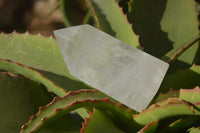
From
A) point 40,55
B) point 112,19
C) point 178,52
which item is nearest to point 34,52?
point 40,55

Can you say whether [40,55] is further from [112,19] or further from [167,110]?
[167,110]

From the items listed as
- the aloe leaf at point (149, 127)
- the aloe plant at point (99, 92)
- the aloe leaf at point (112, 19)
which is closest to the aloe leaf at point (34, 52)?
the aloe plant at point (99, 92)

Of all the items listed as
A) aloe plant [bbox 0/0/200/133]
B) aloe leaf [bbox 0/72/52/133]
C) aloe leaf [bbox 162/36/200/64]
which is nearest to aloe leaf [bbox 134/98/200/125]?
aloe plant [bbox 0/0/200/133]

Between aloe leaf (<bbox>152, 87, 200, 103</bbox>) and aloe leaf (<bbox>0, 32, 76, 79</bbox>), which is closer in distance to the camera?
aloe leaf (<bbox>152, 87, 200, 103</bbox>)

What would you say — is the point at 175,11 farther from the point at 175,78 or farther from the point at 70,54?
the point at 70,54

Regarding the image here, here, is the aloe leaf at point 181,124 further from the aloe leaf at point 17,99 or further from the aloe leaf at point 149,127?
the aloe leaf at point 17,99

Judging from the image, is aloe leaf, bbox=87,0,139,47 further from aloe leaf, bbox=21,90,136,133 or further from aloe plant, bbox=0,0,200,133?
aloe leaf, bbox=21,90,136,133
